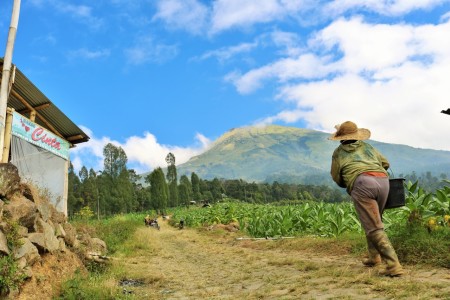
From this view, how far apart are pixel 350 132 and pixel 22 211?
5896mm

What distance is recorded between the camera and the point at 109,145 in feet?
238

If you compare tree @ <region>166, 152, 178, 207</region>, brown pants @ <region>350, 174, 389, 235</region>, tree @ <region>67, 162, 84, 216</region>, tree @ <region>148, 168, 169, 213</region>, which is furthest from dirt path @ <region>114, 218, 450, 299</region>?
tree @ <region>166, 152, 178, 207</region>

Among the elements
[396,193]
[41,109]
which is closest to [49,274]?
[396,193]

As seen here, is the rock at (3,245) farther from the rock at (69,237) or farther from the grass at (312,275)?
the rock at (69,237)

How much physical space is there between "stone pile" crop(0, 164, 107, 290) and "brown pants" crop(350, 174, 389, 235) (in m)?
5.12

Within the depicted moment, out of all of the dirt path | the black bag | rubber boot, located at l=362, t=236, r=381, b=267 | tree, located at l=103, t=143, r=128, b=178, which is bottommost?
the dirt path

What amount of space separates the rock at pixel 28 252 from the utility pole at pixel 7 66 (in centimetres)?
371

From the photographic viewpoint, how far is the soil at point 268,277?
180 inches

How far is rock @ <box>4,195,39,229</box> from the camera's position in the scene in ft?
21.8

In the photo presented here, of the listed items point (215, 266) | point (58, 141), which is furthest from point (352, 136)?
point (58, 141)

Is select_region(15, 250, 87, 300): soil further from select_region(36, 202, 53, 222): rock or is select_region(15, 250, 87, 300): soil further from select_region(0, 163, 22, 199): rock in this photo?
select_region(0, 163, 22, 199): rock

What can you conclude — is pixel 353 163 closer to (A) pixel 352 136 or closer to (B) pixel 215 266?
(A) pixel 352 136

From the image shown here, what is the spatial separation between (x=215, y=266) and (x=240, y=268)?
3.60 ft

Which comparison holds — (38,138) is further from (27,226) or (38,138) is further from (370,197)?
(370,197)
